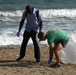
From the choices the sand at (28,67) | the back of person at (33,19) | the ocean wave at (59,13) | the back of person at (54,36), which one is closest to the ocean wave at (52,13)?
the ocean wave at (59,13)

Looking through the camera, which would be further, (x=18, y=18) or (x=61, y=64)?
(x=18, y=18)

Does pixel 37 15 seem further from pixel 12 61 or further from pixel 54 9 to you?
pixel 54 9

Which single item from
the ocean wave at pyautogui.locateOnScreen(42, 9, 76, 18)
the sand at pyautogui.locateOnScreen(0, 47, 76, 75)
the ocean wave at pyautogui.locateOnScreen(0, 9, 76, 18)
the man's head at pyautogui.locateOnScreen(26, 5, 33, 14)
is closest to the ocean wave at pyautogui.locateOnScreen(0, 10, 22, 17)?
the ocean wave at pyautogui.locateOnScreen(0, 9, 76, 18)

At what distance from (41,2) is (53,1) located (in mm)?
987

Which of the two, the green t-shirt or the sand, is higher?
the green t-shirt

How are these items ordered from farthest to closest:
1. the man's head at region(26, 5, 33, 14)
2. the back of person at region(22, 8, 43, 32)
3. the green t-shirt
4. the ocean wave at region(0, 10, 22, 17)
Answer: the ocean wave at region(0, 10, 22, 17) → the back of person at region(22, 8, 43, 32) → the man's head at region(26, 5, 33, 14) → the green t-shirt

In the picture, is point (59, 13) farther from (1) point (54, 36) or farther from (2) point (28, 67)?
(1) point (54, 36)

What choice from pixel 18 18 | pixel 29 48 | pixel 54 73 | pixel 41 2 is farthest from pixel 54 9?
pixel 54 73

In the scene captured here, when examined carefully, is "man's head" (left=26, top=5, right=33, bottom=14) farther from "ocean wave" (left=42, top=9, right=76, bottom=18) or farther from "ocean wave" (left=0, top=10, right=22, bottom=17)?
"ocean wave" (left=0, top=10, right=22, bottom=17)

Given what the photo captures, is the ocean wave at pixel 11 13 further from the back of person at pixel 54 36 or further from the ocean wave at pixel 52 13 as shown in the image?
the back of person at pixel 54 36

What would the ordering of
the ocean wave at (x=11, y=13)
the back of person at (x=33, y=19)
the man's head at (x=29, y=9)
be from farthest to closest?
1. the ocean wave at (x=11, y=13)
2. the back of person at (x=33, y=19)
3. the man's head at (x=29, y=9)

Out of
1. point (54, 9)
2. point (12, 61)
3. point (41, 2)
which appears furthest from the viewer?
point (41, 2)

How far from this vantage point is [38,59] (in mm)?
9141

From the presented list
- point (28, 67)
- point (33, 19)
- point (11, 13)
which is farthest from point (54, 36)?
point (11, 13)
